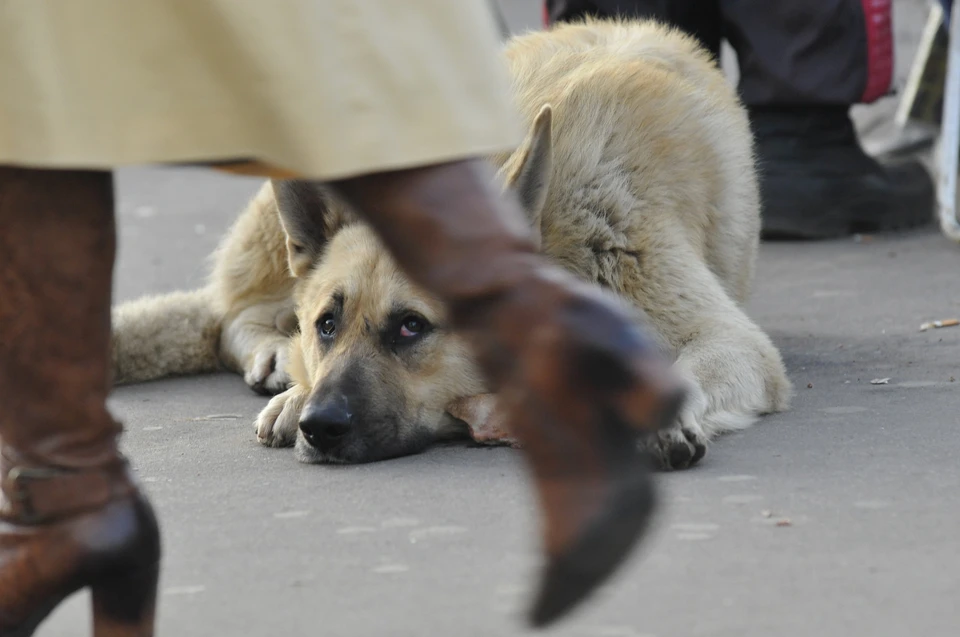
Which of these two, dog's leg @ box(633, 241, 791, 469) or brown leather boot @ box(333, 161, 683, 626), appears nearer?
brown leather boot @ box(333, 161, 683, 626)

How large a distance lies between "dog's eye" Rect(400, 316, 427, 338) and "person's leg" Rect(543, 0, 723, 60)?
2.50 m

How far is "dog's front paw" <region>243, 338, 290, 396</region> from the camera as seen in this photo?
4336 millimetres

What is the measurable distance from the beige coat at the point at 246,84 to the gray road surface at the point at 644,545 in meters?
0.80

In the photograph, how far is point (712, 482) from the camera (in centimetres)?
307

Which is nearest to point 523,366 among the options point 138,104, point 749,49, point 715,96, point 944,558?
point 138,104

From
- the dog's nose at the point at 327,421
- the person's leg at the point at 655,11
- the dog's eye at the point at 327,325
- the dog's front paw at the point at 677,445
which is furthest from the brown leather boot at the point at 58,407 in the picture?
the person's leg at the point at 655,11

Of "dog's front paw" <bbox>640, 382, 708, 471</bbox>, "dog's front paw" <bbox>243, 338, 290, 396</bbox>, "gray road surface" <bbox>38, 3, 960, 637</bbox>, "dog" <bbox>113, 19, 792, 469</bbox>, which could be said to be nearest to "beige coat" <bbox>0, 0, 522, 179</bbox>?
"gray road surface" <bbox>38, 3, 960, 637</bbox>

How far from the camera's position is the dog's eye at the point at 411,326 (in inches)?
141

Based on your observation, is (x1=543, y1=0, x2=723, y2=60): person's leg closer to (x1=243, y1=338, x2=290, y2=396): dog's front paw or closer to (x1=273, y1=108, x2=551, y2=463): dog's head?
(x1=243, y1=338, x2=290, y2=396): dog's front paw

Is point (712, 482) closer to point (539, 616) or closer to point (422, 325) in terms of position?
Answer: point (422, 325)

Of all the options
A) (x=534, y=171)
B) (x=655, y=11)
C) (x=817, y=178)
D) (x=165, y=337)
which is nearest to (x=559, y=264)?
(x=534, y=171)

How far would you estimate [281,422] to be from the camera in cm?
365

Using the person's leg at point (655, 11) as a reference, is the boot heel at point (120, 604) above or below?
above

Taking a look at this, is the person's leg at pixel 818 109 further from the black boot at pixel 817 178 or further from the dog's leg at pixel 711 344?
the dog's leg at pixel 711 344
